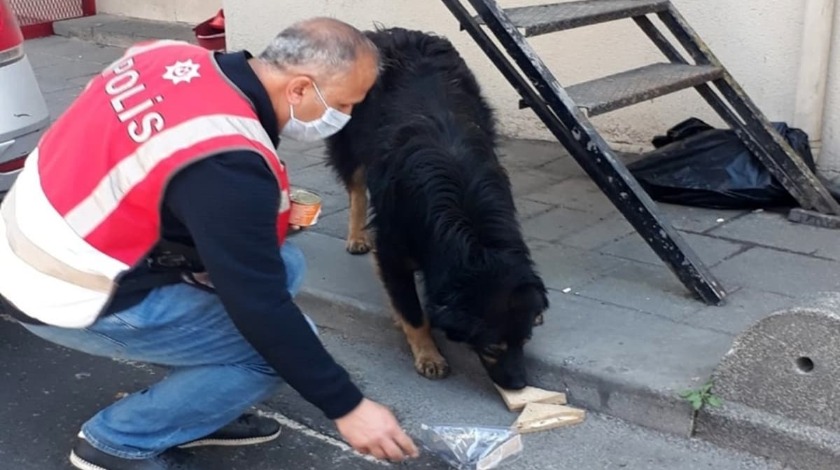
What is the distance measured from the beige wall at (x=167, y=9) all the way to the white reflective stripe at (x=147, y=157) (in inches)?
289

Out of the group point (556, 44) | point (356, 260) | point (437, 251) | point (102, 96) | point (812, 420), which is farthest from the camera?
point (556, 44)

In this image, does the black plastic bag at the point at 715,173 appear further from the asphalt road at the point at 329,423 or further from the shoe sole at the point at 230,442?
the shoe sole at the point at 230,442

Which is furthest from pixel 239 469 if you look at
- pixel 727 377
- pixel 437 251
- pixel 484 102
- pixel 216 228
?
pixel 484 102

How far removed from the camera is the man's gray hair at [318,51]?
2811mm

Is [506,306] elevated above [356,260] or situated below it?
above

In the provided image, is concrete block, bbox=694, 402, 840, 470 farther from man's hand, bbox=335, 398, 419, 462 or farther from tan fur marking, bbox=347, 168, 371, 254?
tan fur marking, bbox=347, 168, 371, 254

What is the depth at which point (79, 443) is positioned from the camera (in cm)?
329

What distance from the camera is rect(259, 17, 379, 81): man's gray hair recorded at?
111 inches

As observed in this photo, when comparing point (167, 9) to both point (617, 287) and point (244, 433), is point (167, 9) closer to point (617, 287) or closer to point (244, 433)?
point (617, 287)

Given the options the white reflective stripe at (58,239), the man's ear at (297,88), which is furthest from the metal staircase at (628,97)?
the white reflective stripe at (58,239)

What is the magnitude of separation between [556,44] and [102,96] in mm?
4119

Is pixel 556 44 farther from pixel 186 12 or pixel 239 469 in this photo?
pixel 186 12

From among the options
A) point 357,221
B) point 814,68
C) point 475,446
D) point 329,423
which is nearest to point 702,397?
point 475,446

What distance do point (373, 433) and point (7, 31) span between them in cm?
283
